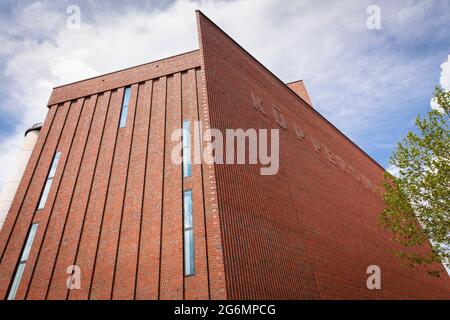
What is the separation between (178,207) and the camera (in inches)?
427

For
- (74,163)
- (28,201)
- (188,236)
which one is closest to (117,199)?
(74,163)

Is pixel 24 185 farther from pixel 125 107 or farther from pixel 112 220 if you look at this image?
pixel 125 107

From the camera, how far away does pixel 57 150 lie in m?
15.1

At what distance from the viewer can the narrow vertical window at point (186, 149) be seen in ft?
38.9

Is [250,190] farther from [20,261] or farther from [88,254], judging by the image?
[20,261]

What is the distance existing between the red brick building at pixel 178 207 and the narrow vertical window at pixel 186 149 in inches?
5.4

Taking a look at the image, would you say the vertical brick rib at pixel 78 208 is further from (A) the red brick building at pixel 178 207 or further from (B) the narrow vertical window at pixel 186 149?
(B) the narrow vertical window at pixel 186 149

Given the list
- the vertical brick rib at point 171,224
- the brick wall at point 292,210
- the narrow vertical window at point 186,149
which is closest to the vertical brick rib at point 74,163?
the vertical brick rib at point 171,224

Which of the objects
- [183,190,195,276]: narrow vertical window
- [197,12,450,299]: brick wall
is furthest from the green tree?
[183,190,195,276]: narrow vertical window

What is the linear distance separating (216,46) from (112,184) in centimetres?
931
